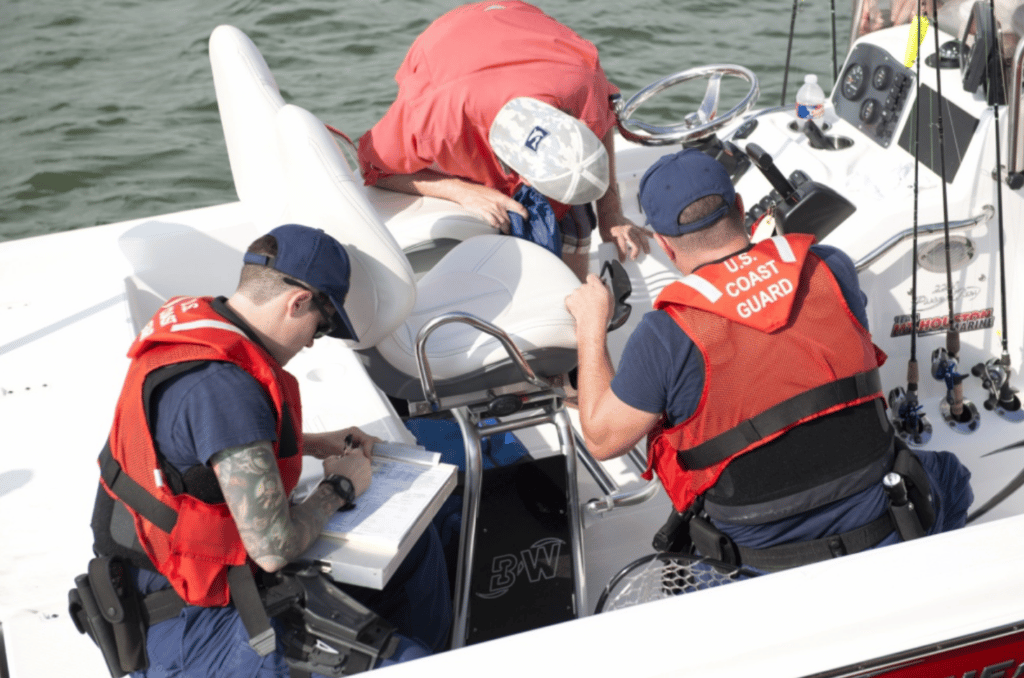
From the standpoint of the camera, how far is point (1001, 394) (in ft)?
8.97

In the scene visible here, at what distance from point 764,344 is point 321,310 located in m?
Answer: 0.76

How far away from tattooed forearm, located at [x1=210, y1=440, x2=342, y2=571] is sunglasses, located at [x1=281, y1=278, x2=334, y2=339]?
0.88ft

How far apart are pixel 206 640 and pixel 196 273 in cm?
134

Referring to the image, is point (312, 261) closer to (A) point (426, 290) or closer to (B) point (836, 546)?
(A) point (426, 290)

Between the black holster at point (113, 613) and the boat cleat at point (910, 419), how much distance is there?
6.28ft

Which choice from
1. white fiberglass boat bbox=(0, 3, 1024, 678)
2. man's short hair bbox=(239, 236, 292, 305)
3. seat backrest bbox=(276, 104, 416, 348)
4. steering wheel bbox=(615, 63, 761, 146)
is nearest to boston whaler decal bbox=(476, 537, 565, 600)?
white fiberglass boat bbox=(0, 3, 1024, 678)

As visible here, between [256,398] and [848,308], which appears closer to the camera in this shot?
[256,398]

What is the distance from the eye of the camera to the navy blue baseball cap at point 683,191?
179 cm

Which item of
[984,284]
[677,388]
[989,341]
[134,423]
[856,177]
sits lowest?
[989,341]

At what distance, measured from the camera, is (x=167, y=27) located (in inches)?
284

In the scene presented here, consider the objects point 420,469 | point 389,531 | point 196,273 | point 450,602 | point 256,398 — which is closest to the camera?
point 256,398

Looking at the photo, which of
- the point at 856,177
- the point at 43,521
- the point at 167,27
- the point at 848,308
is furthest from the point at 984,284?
the point at 167,27

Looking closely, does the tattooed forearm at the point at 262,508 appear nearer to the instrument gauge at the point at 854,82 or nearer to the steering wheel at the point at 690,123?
the steering wheel at the point at 690,123

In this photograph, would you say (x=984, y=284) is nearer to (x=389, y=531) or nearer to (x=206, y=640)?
(x=389, y=531)
